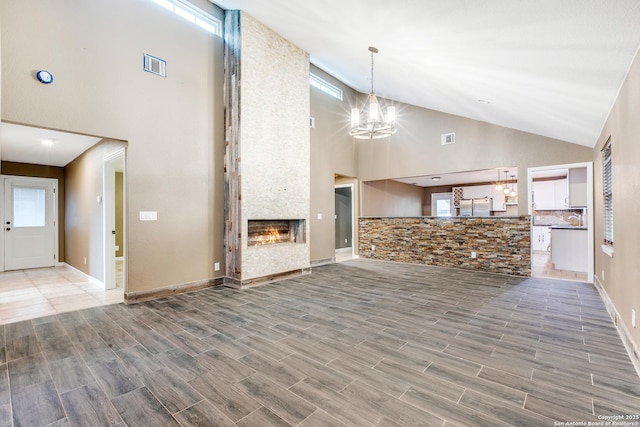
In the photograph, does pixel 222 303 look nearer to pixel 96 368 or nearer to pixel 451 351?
pixel 96 368

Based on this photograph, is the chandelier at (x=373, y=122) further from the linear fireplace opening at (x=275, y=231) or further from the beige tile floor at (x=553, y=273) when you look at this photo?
the beige tile floor at (x=553, y=273)

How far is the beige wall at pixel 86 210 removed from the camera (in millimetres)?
5086

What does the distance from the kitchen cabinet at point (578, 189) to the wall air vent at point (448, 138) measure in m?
2.51

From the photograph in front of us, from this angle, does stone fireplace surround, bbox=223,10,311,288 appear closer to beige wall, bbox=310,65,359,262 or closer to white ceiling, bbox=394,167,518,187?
beige wall, bbox=310,65,359,262

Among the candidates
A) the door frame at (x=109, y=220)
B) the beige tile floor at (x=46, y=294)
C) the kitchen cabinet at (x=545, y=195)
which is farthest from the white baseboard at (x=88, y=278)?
the kitchen cabinet at (x=545, y=195)

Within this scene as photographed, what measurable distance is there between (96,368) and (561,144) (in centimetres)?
736

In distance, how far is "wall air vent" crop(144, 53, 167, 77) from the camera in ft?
13.6

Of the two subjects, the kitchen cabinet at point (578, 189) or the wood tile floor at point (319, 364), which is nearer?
the wood tile floor at point (319, 364)

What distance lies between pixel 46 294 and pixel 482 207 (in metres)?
12.0

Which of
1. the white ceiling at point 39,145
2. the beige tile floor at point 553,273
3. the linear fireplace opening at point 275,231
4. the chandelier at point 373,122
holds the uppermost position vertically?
the chandelier at point 373,122

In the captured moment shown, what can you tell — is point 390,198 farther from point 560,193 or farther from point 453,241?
point 560,193

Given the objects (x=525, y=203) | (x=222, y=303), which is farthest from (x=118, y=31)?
(x=525, y=203)

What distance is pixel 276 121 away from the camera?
213 inches

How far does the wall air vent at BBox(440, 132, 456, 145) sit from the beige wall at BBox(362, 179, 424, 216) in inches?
89.3
